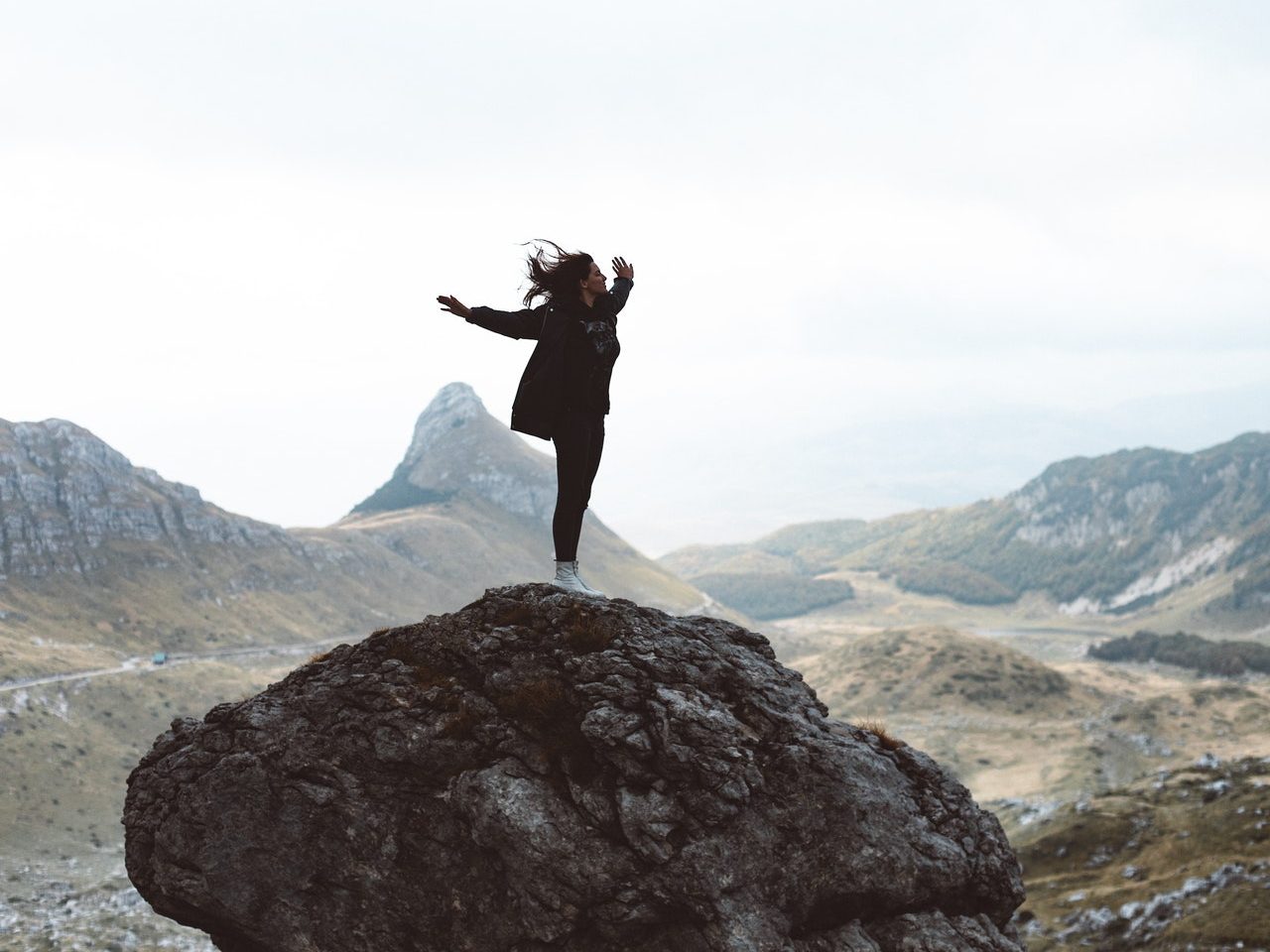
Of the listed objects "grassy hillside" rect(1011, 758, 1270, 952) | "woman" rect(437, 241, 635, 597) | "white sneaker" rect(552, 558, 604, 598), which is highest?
"woman" rect(437, 241, 635, 597)

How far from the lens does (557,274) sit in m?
18.1

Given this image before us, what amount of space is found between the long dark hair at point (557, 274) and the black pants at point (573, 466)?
236cm

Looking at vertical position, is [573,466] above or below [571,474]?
above

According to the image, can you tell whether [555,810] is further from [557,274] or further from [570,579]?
[557,274]

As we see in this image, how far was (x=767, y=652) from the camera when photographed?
1845 centimetres

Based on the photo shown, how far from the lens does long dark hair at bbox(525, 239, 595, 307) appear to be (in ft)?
59.4

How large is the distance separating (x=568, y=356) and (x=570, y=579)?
4.33 metres

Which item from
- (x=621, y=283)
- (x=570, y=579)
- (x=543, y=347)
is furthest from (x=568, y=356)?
(x=570, y=579)

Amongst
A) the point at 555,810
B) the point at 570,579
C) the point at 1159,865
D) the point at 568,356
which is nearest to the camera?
the point at 555,810

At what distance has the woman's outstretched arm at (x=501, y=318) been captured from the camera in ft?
57.9

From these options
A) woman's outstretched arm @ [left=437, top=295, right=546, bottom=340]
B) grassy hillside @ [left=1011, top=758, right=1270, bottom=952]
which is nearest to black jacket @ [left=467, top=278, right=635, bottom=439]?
woman's outstretched arm @ [left=437, top=295, right=546, bottom=340]

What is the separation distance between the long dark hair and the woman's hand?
1227mm

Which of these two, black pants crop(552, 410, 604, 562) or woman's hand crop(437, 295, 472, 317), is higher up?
woman's hand crop(437, 295, 472, 317)

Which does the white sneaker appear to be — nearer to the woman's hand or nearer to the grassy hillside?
the woman's hand
